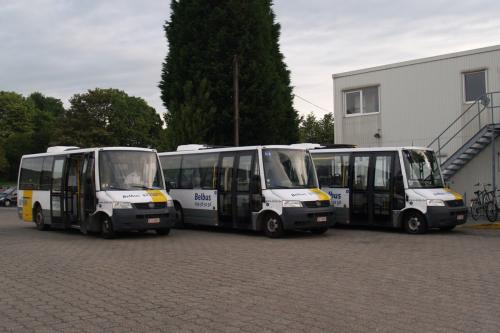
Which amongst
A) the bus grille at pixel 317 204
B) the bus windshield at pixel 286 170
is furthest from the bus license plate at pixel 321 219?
the bus windshield at pixel 286 170

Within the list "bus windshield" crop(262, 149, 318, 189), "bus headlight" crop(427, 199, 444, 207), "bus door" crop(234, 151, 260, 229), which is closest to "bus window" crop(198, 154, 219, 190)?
"bus door" crop(234, 151, 260, 229)

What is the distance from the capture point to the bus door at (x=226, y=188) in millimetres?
17688

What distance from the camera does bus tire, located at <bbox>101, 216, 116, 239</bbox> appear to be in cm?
1603

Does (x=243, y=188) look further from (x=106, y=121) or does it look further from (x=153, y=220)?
(x=106, y=121)

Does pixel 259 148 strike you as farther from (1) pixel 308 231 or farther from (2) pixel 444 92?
(2) pixel 444 92

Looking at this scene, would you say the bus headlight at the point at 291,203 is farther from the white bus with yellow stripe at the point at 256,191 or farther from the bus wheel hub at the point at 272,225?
the bus wheel hub at the point at 272,225

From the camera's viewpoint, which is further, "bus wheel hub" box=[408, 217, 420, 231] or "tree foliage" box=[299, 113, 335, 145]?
"tree foliage" box=[299, 113, 335, 145]

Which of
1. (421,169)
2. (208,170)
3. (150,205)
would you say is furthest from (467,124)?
(150,205)

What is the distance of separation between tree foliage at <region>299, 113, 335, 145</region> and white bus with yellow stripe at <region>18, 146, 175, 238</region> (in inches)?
1684

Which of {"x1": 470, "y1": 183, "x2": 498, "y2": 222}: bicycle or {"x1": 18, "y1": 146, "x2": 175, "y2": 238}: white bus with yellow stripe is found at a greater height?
{"x1": 18, "y1": 146, "x2": 175, "y2": 238}: white bus with yellow stripe

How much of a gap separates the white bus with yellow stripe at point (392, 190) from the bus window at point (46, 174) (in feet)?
28.0

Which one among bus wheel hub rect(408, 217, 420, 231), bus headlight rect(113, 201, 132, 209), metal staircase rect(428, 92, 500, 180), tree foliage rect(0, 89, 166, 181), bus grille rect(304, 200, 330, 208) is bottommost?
bus wheel hub rect(408, 217, 420, 231)

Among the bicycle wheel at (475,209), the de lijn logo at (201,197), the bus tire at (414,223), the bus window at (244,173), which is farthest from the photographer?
the bicycle wheel at (475,209)

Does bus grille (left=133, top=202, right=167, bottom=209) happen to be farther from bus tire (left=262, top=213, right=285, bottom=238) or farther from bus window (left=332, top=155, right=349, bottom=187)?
bus window (left=332, top=155, right=349, bottom=187)
